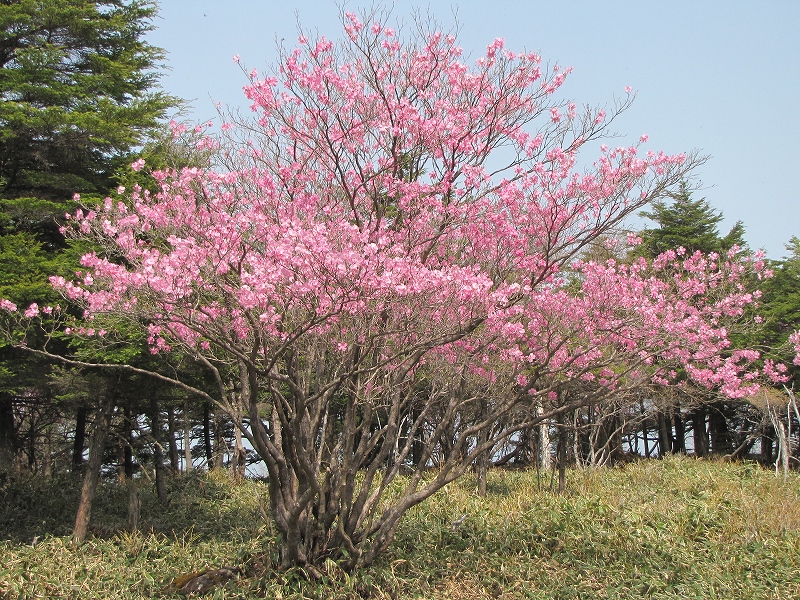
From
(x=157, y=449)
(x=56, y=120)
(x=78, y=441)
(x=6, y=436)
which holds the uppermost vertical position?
(x=56, y=120)

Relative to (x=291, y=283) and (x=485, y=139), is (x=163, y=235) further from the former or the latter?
(x=485, y=139)

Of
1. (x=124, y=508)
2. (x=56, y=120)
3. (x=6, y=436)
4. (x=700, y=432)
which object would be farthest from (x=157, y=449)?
(x=700, y=432)

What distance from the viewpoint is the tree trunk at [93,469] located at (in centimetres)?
864

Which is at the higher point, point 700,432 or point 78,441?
→ point 78,441

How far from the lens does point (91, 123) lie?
9602 mm

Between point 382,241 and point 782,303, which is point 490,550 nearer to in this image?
point 382,241

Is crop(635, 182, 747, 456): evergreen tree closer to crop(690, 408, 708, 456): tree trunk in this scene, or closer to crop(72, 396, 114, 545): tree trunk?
crop(690, 408, 708, 456): tree trunk

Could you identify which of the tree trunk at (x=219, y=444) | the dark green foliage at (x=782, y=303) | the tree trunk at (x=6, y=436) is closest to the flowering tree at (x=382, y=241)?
the tree trunk at (x=6, y=436)

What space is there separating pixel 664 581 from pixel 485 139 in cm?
488

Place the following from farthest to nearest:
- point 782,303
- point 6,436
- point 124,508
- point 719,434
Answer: point 719,434 → point 782,303 → point 6,436 → point 124,508

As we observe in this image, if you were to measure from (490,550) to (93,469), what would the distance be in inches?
218

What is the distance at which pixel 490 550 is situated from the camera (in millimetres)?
7539

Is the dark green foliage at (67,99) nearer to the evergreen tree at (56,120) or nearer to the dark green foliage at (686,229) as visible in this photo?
the evergreen tree at (56,120)

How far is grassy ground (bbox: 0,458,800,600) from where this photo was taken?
6.47m
